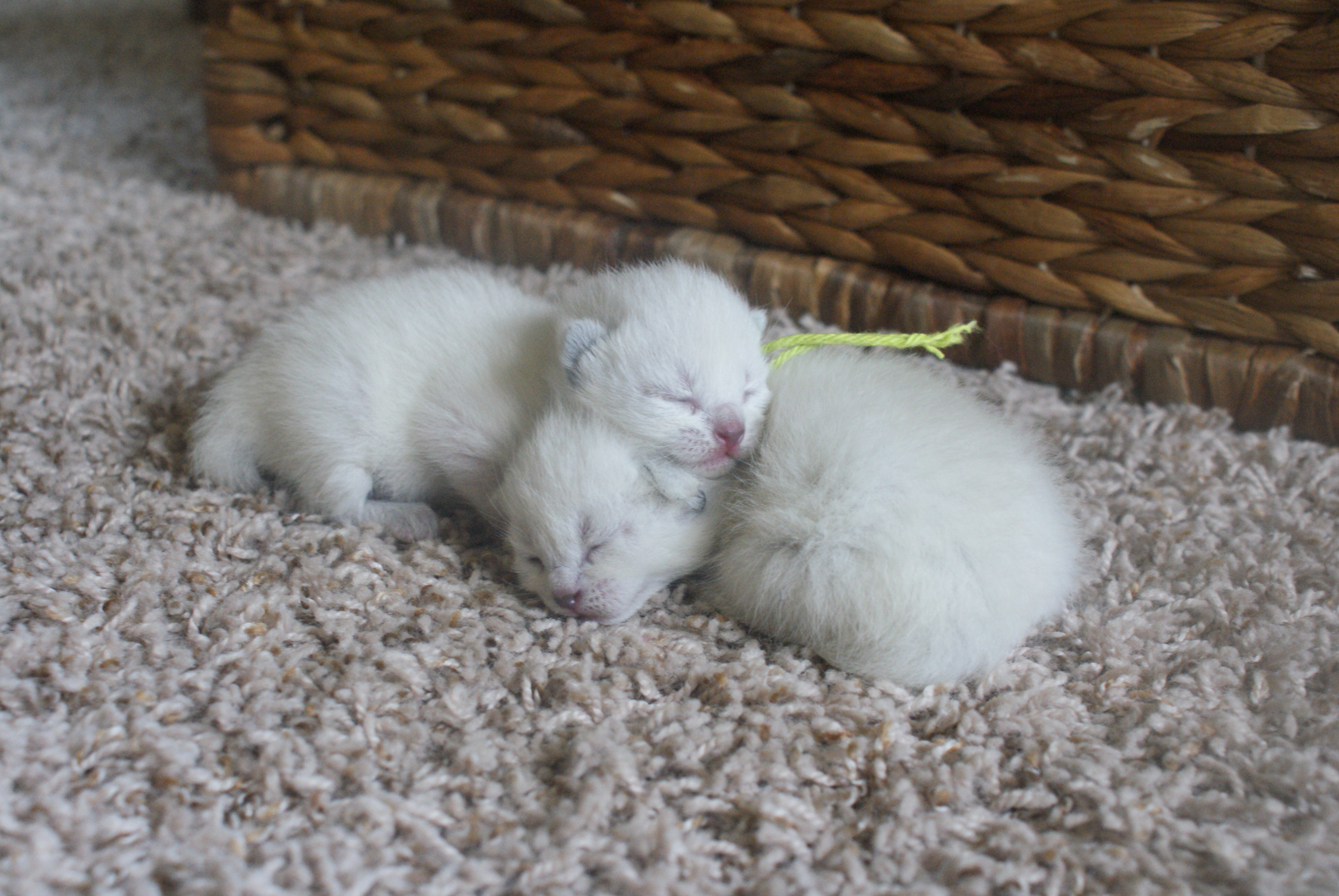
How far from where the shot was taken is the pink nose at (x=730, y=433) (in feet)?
4.83

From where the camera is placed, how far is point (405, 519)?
166cm

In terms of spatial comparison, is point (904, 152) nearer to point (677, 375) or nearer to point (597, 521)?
point (677, 375)

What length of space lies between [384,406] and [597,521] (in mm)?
485

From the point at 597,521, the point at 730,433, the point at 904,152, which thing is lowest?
the point at 597,521

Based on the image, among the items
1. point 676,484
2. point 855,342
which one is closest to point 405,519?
point 676,484

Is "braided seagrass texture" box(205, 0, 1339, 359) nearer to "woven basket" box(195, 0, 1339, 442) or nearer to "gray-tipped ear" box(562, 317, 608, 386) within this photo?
"woven basket" box(195, 0, 1339, 442)

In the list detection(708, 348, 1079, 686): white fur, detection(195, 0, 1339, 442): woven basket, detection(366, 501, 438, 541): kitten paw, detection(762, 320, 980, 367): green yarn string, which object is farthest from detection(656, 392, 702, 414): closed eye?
detection(195, 0, 1339, 442): woven basket

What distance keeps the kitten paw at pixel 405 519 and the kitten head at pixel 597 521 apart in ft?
0.70

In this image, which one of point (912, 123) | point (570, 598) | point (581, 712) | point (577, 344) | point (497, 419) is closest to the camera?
point (581, 712)

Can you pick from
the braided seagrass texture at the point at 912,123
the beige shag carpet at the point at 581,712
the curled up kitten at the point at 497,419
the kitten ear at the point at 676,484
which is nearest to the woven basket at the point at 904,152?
the braided seagrass texture at the point at 912,123

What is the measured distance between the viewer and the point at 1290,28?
1604 mm

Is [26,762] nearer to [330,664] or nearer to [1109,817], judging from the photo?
[330,664]

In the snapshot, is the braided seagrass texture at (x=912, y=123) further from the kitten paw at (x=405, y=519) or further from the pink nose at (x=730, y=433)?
the kitten paw at (x=405, y=519)

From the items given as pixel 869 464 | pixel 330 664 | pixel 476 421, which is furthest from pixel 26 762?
pixel 869 464
